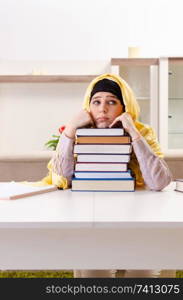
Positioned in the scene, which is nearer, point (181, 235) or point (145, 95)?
point (181, 235)

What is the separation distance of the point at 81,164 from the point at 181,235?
55cm

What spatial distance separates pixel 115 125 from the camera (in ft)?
4.73

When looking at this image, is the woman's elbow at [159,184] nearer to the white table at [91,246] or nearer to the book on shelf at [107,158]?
the book on shelf at [107,158]

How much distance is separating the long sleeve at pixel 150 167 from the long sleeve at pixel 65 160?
0.68 ft

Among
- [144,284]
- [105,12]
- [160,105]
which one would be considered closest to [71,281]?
[144,284]

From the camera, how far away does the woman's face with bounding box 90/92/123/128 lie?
1422 mm

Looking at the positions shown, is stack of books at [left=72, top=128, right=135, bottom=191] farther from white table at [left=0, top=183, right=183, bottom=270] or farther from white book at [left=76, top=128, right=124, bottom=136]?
white table at [left=0, top=183, right=183, bottom=270]

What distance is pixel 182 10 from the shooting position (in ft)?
16.1

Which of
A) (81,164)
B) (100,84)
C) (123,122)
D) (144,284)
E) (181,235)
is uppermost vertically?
(100,84)

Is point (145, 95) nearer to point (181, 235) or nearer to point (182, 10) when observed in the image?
point (182, 10)

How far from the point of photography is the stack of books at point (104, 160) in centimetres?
137

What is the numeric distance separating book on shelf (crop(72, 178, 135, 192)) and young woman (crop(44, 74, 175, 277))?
0.19ft

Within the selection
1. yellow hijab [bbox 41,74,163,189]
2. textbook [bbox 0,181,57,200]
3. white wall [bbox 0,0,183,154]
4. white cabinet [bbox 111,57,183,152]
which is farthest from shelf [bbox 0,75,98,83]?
textbook [bbox 0,181,57,200]

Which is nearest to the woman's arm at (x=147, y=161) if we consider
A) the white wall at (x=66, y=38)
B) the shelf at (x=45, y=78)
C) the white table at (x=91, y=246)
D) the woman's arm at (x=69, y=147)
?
the woman's arm at (x=69, y=147)
